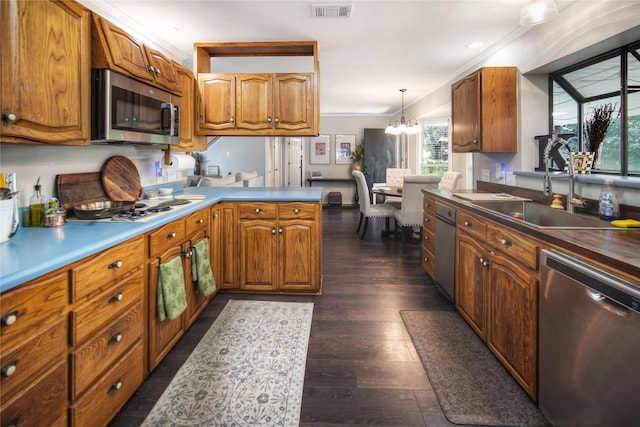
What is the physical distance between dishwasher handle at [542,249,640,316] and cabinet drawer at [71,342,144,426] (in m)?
1.84

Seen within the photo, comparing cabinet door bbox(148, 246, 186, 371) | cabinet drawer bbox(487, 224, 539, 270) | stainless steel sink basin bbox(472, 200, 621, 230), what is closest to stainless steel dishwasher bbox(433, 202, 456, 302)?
stainless steel sink basin bbox(472, 200, 621, 230)

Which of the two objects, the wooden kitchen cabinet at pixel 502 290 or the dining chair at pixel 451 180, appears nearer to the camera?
the wooden kitchen cabinet at pixel 502 290

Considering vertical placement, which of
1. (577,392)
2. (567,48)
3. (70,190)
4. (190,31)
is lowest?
(577,392)

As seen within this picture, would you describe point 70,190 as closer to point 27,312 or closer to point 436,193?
point 27,312

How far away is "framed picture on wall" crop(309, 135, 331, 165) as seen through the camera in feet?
31.0

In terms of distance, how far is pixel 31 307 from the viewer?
3.65 ft

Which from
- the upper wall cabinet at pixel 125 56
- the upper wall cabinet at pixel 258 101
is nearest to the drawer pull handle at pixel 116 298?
the upper wall cabinet at pixel 125 56

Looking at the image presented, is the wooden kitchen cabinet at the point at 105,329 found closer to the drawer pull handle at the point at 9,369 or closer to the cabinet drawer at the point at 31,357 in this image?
the cabinet drawer at the point at 31,357

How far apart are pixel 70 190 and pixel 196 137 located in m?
1.63

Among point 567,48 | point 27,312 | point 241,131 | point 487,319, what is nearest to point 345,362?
point 487,319

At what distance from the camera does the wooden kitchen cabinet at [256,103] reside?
3564 millimetres

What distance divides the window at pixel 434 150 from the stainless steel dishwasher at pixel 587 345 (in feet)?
19.2

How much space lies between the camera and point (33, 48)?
5.05 feet

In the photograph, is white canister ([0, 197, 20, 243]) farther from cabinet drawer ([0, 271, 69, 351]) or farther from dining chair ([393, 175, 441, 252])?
dining chair ([393, 175, 441, 252])
